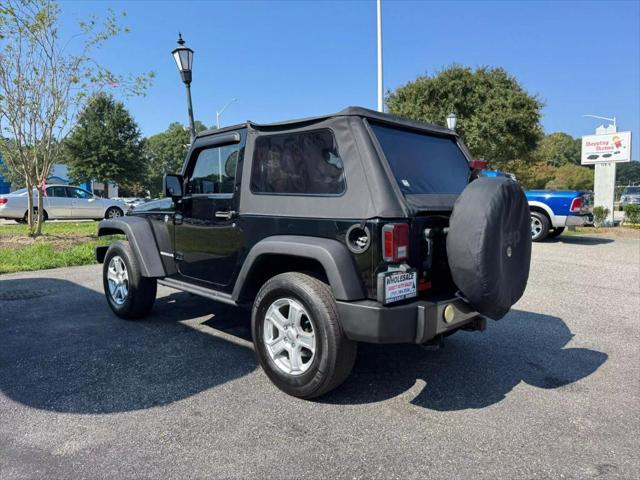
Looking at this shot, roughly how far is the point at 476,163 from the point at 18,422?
12.8 ft

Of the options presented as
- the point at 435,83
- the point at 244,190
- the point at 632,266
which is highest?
the point at 435,83

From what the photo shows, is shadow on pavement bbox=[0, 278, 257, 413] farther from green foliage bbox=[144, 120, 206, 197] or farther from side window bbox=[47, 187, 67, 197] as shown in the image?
green foliage bbox=[144, 120, 206, 197]

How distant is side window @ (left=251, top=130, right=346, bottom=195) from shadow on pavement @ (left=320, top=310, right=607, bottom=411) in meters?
1.52

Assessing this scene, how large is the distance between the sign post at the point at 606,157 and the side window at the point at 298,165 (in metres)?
21.8

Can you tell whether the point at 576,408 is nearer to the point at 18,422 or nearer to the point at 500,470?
the point at 500,470

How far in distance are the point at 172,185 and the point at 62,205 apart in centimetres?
1623

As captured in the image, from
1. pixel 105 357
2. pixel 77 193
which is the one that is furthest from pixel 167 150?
pixel 105 357

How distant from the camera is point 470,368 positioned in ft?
12.0

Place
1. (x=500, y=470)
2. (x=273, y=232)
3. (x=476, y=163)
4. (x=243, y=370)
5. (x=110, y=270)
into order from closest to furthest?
(x=500, y=470) < (x=273, y=232) < (x=243, y=370) < (x=476, y=163) < (x=110, y=270)

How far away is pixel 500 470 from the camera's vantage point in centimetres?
A: 231

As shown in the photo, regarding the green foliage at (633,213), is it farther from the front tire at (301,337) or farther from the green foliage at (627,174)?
the green foliage at (627,174)

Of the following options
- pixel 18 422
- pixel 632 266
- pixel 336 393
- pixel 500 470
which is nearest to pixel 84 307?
pixel 18 422

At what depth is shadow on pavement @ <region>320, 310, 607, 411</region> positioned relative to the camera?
3.17 metres

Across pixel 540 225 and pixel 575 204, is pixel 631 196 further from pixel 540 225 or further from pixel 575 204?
pixel 575 204
